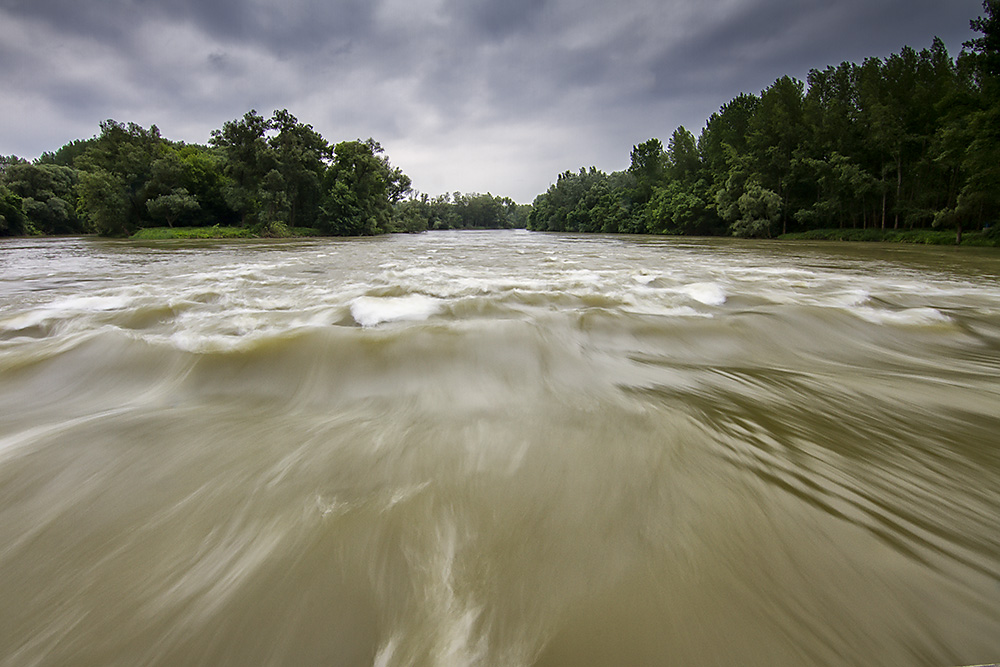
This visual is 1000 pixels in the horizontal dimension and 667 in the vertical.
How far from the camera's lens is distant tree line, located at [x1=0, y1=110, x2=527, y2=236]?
35500 mm

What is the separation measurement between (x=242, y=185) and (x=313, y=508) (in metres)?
44.0

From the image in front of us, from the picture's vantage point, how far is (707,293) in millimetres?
5820

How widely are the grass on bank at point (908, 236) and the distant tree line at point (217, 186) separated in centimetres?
4197

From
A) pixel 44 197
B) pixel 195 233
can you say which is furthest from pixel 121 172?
pixel 44 197

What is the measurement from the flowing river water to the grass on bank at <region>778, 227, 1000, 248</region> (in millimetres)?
24064

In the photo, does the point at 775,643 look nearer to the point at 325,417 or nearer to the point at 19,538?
the point at 325,417

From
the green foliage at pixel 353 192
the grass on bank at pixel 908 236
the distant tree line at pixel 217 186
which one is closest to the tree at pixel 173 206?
the distant tree line at pixel 217 186

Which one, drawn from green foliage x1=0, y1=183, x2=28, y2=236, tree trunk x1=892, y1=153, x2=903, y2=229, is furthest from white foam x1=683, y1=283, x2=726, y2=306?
green foliage x1=0, y1=183, x2=28, y2=236

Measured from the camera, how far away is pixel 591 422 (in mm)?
2158

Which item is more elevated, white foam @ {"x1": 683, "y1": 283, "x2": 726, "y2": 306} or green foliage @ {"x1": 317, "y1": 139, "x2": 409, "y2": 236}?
green foliage @ {"x1": 317, "y1": 139, "x2": 409, "y2": 236}

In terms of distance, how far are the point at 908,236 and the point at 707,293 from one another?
26686mm

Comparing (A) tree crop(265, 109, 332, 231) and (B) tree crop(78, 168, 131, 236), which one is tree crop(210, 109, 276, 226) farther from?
(B) tree crop(78, 168, 131, 236)

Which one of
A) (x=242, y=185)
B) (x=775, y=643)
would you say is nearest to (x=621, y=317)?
(x=775, y=643)

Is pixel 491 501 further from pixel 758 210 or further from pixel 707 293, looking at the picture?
pixel 758 210
